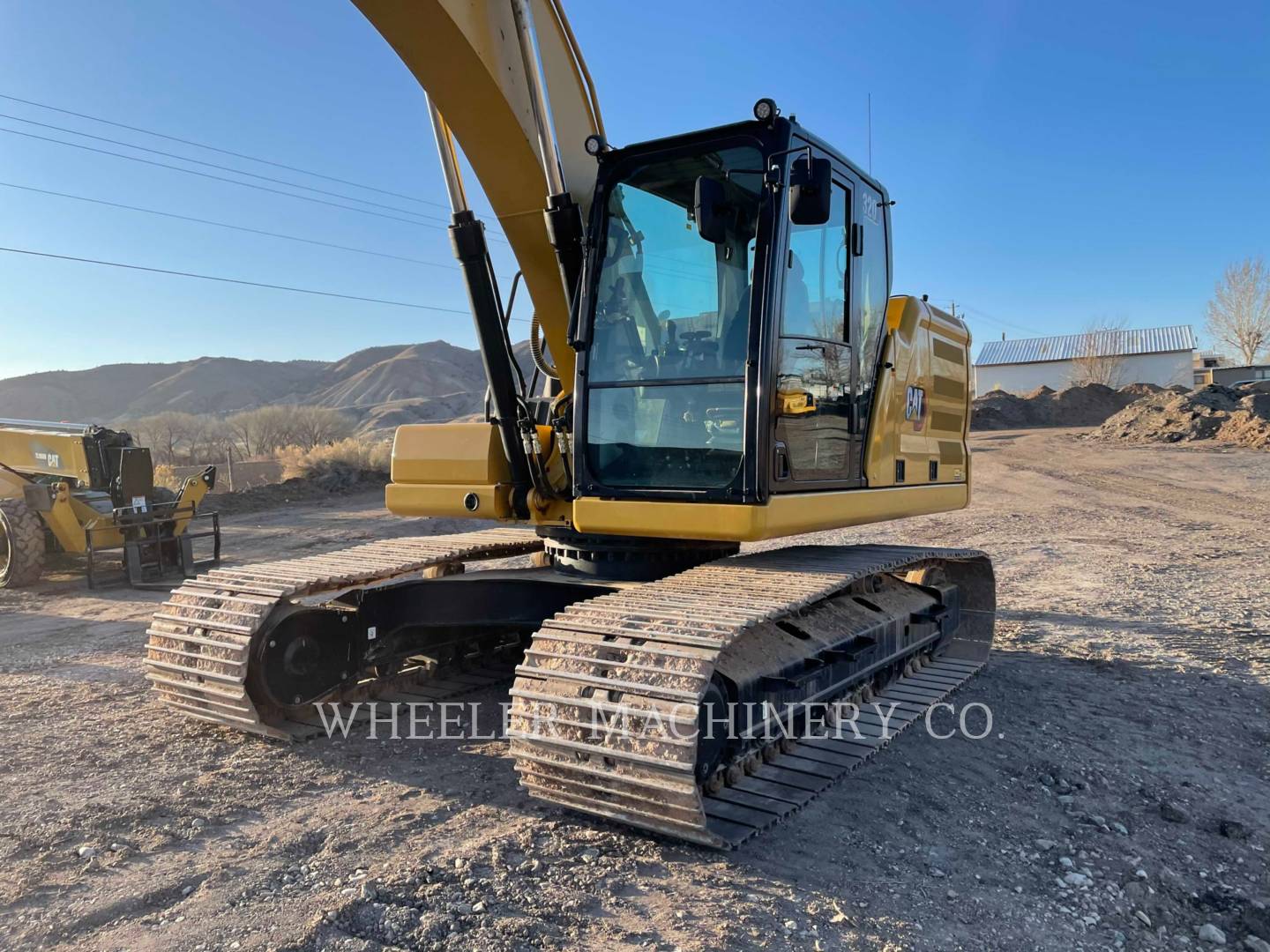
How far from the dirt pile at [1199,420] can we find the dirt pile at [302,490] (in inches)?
825

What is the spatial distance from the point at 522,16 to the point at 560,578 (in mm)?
2745

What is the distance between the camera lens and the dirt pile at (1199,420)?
2296cm

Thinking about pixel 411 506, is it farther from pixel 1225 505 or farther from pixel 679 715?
pixel 1225 505

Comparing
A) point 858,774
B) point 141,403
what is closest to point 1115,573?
point 858,774

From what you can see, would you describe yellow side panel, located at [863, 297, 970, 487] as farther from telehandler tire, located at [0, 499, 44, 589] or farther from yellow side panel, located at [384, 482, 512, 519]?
telehandler tire, located at [0, 499, 44, 589]

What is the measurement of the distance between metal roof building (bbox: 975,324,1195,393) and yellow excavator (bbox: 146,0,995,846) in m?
52.1

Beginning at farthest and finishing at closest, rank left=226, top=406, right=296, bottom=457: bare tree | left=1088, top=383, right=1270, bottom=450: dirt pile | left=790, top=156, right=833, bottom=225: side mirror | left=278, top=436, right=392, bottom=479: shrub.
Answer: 1. left=226, top=406, right=296, bottom=457: bare tree
2. left=1088, top=383, right=1270, bottom=450: dirt pile
3. left=278, top=436, right=392, bottom=479: shrub
4. left=790, top=156, right=833, bottom=225: side mirror

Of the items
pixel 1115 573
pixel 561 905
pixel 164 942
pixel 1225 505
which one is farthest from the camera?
pixel 1225 505

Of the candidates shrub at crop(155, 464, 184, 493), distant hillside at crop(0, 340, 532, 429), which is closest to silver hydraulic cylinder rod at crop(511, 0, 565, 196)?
shrub at crop(155, 464, 184, 493)

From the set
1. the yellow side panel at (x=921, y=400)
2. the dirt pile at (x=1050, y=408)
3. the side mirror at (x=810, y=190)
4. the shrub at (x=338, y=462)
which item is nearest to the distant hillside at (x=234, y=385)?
the dirt pile at (x=1050, y=408)

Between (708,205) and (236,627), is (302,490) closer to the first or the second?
(236,627)

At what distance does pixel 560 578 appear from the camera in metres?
4.62

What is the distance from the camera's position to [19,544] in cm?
1009

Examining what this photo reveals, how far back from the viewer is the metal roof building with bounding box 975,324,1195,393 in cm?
5319
